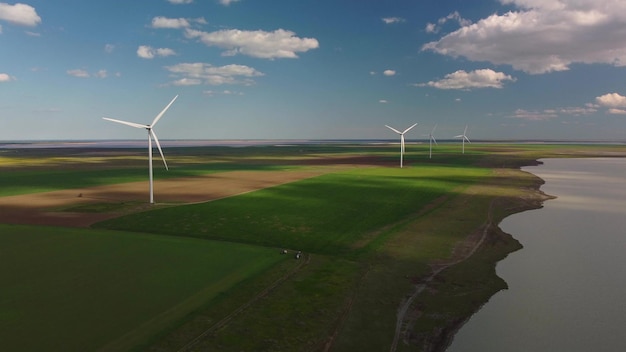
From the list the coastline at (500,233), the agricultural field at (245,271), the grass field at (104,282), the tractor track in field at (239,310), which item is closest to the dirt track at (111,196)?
the agricultural field at (245,271)

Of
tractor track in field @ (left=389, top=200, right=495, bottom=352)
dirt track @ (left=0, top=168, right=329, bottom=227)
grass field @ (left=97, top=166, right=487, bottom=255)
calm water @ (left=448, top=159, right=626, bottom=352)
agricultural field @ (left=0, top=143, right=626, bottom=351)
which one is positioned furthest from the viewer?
dirt track @ (left=0, top=168, right=329, bottom=227)

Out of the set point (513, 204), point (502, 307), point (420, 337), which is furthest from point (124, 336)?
point (513, 204)

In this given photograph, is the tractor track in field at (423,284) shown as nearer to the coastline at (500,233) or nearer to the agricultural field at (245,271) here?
the agricultural field at (245,271)

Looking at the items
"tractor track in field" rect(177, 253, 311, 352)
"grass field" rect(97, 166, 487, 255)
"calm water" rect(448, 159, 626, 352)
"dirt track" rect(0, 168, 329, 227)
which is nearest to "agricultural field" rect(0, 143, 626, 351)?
"tractor track in field" rect(177, 253, 311, 352)

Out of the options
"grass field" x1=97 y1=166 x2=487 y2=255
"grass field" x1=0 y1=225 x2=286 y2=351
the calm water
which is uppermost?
"grass field" x1=97 y1=166 x2=487 y2=255

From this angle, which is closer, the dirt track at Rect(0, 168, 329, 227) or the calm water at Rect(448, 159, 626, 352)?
the calm water at Rect(448, 159, 626, 352)

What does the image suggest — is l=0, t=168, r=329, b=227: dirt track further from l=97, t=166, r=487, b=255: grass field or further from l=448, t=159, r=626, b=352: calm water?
l=448, t=159, r=626, b=352: calm water

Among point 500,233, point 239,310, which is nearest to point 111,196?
point 239,310
